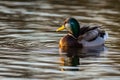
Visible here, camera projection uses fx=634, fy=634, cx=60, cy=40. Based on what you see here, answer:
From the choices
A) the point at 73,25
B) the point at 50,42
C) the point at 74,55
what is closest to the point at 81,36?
the point at 73,25

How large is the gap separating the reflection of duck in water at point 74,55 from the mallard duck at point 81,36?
260 mm

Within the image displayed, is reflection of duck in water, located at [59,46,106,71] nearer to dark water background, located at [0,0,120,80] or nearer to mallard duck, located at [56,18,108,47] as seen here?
dark water background, located at [0,0,120,80]

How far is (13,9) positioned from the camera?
915 inches

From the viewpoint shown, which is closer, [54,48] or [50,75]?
[50,75]

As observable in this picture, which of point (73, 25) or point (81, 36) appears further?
point (73, 25)

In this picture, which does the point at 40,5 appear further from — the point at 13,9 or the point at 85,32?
the point at 85,32

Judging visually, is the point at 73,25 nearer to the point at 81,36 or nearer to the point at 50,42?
the point at 81,36

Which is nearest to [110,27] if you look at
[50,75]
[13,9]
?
[13,9]

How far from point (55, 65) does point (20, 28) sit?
5312 millimetres

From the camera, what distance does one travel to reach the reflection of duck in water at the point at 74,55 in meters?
14.9

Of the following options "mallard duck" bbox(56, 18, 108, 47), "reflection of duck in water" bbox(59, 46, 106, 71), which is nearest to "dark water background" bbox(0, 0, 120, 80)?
"reflection of duck in water" bbox(59, 46, 106, 71)

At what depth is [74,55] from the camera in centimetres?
1647

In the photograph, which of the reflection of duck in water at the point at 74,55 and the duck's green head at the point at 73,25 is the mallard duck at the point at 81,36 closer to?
the duck's green head at the point at 73,25

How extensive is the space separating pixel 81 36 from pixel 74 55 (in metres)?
1.55
